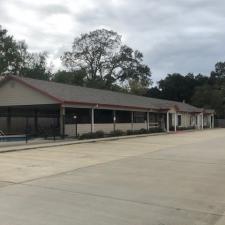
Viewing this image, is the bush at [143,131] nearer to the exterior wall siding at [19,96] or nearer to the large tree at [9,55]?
the exterior wall siding at [19,96]

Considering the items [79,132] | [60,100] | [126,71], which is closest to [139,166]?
[60,100]

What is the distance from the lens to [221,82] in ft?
317

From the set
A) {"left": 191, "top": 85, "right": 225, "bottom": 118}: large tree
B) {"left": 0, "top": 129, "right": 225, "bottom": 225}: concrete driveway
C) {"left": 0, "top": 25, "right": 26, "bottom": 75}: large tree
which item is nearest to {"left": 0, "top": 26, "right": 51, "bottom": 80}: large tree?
{"left": 0, "top": 25, "right": 26, "bottom": 75}: large tree

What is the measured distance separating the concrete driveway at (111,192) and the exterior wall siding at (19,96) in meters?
16.2

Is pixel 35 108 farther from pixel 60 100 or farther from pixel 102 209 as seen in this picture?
pixel 102 209

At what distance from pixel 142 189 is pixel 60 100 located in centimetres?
2107

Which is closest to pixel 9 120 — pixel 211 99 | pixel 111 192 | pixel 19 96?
pixel 19 96

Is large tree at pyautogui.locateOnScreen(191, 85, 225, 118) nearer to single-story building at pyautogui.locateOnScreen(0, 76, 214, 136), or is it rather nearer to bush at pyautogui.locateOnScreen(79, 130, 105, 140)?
single-story building at pyautogui.locateOnScreen(0, 76, 214, 136)

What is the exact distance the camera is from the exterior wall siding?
3305 centimetres

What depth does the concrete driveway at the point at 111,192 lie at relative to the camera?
793 cm

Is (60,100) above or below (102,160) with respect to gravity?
above

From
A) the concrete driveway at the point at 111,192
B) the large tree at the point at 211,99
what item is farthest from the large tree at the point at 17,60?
the concrete driveway at the point at 111,192

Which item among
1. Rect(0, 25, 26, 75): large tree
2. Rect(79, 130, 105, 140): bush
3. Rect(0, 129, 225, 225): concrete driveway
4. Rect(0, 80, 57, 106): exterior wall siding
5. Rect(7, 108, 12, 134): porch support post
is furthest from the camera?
Rect(0, 25, 26, 75): large tree

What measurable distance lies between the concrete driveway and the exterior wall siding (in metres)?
16.2
